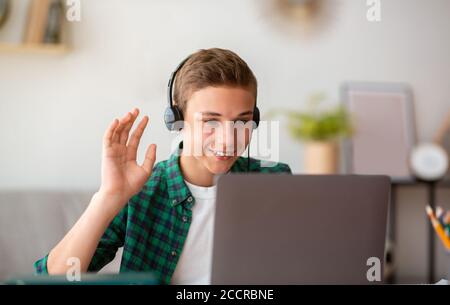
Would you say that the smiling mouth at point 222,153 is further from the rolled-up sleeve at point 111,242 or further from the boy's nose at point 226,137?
the rolled-up sleeve at point 111,242

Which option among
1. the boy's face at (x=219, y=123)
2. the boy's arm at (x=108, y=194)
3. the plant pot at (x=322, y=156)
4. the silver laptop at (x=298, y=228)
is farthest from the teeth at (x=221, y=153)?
the plant pot at (x=322, y=156)

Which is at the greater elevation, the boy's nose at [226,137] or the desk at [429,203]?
the boy's nose at [226,137]

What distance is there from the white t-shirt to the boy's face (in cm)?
5

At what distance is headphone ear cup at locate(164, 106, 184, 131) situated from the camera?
2.60 ft

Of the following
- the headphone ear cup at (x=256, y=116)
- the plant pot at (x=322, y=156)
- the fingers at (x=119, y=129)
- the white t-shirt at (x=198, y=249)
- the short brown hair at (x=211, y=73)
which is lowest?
the white t-shirt at (x=198, y=249)

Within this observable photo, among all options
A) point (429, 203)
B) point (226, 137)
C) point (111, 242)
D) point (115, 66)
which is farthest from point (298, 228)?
point (429, 203)

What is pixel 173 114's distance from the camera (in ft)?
2.62

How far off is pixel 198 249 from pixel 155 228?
7 centimetres

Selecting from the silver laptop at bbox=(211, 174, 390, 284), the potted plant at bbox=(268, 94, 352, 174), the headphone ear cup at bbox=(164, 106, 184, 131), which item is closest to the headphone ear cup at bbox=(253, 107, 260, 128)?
the headphone ear cup at bbox=(164, 106, 184, 131)

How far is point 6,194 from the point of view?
1097 mm

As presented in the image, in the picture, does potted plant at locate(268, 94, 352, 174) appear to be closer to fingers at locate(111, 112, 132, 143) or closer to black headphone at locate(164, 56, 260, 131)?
black headphone at locate(164, 56, 260, 131)

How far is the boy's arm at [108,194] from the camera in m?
0.70
